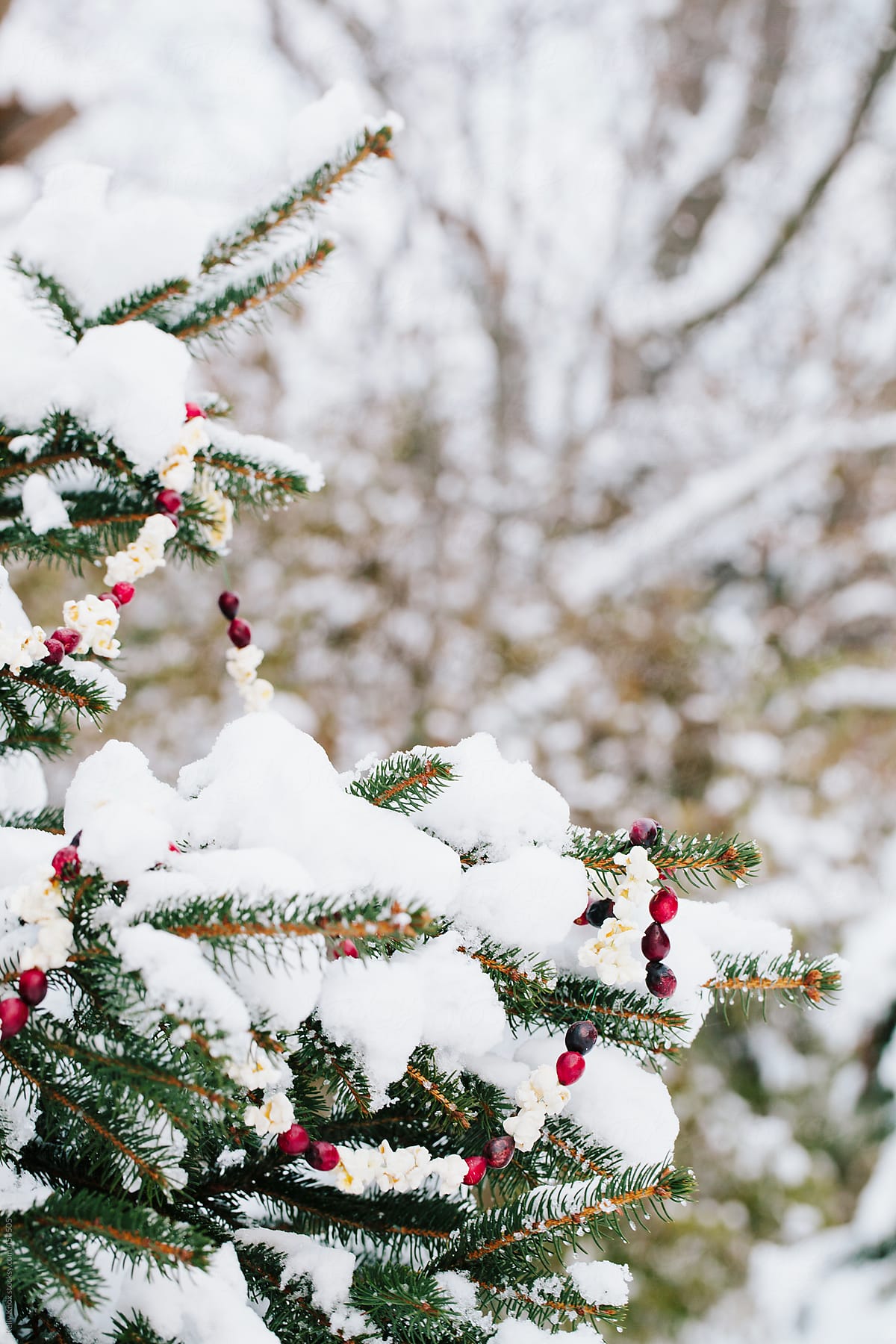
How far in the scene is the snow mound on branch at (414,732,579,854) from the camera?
64 cm

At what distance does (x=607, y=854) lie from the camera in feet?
2.05

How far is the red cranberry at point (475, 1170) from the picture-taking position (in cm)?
55

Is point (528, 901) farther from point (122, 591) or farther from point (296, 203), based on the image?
point (296, 203)

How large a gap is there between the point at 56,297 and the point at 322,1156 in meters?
0.74

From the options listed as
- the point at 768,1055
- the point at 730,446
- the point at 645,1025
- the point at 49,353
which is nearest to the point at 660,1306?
the point at 768,1055

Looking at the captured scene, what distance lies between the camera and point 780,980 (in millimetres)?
612

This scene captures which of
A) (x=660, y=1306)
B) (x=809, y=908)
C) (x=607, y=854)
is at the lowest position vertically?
(x=660, y=1306)

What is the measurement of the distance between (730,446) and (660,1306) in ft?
11.0

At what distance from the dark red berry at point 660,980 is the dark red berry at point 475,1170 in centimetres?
17

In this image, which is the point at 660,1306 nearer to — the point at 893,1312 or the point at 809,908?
the point at 893,1312

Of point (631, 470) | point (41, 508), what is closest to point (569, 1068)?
point (41, 508)

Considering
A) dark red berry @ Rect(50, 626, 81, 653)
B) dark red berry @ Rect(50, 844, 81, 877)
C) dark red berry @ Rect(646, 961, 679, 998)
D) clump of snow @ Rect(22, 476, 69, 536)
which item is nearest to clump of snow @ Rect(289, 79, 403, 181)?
clump of snow @ Rect(22, 476, 69, 536)

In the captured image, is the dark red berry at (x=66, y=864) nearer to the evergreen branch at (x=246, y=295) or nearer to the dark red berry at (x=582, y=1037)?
the dark red berry at (x=582, y=1037)

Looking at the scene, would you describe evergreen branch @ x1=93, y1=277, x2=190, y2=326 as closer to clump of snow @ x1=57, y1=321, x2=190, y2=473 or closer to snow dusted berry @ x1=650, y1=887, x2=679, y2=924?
clump of snow @ x1=57, y1=321, x2=190, y2=473
